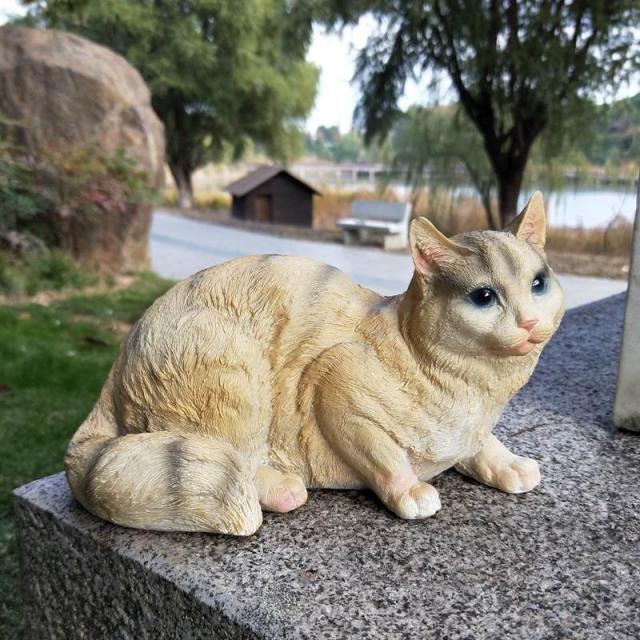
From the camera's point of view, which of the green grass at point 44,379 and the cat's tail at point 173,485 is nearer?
the cat's tail at point 173,485

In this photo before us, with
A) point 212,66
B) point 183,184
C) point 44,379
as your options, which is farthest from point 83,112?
point 183,184

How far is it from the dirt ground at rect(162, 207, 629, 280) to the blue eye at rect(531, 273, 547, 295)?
3117 mm


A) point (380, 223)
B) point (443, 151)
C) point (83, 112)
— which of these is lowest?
point (380, 223)

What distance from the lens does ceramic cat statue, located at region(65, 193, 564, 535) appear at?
1.14 metres

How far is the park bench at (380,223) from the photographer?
29.7ft

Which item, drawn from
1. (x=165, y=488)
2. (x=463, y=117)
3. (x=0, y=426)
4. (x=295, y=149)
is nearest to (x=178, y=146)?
(x=295, y=149)

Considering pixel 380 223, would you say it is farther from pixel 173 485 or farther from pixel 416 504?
pixel 173 485

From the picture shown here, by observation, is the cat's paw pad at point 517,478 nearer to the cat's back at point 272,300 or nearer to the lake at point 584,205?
the cat's back at point 272,300

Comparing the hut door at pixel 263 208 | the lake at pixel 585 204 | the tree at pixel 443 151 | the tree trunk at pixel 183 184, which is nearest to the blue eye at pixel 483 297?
the lake at pixel 585 204

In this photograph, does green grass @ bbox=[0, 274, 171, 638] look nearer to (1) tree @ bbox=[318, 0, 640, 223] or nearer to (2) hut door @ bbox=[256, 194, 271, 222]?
(1) tree @ bbox=[318, 0, 640, 223]

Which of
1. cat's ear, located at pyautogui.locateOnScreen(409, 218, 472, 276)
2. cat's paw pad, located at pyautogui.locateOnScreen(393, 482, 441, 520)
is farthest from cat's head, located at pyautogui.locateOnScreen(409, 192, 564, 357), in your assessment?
cat's paw pad, located at pyautogui.locateOnScreen(393, 482, 441, 520)

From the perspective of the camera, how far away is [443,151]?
972cm

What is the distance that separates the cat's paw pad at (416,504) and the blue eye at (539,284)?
1.39 ft

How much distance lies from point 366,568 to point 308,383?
0.34 meters
